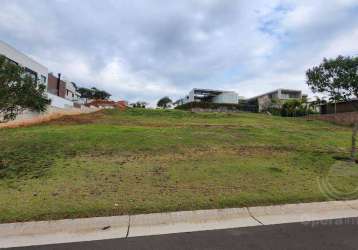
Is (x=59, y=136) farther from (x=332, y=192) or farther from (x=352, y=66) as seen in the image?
(x=352, y=66)

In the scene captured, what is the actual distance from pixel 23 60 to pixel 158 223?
1169 inches

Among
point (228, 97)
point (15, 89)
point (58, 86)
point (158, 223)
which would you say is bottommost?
point (158, 223)

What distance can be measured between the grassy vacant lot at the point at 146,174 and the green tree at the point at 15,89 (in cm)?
158

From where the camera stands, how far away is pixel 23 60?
2912 cm

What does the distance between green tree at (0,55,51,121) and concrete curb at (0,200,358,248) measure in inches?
184

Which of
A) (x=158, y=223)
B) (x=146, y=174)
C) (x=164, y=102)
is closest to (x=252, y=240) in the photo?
(x=158, y=223)

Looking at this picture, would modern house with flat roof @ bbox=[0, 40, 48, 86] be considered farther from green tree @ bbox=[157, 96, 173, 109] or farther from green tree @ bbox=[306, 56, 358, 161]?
green tree @ bbox=[157, 96, 173, 109]

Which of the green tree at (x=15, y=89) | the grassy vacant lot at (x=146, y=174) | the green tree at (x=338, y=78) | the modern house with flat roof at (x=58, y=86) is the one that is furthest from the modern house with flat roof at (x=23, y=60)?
the green tree at (x=338, y=78)

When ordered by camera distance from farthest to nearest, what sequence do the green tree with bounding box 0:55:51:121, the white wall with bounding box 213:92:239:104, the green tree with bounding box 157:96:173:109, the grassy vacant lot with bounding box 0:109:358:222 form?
1. the green tree with bounding box 157:96:173:109
2. the white wall with bounding box 213:92:239:104
3. the green tree with bounding box 0:55:51:121
4. the grassy vacant lot with bounding box 0:109:358:222

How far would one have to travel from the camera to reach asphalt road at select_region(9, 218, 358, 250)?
3.96 meters

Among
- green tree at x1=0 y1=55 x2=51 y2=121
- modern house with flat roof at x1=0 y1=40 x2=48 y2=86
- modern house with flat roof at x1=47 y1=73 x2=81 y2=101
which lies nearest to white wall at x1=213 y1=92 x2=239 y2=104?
modern house with flat roof at x1=47 y1=73 x2=81 y2=101

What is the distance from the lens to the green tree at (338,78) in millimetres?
10078

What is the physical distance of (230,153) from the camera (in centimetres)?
1019

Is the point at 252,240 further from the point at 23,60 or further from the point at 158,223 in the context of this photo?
the point at 23,60
